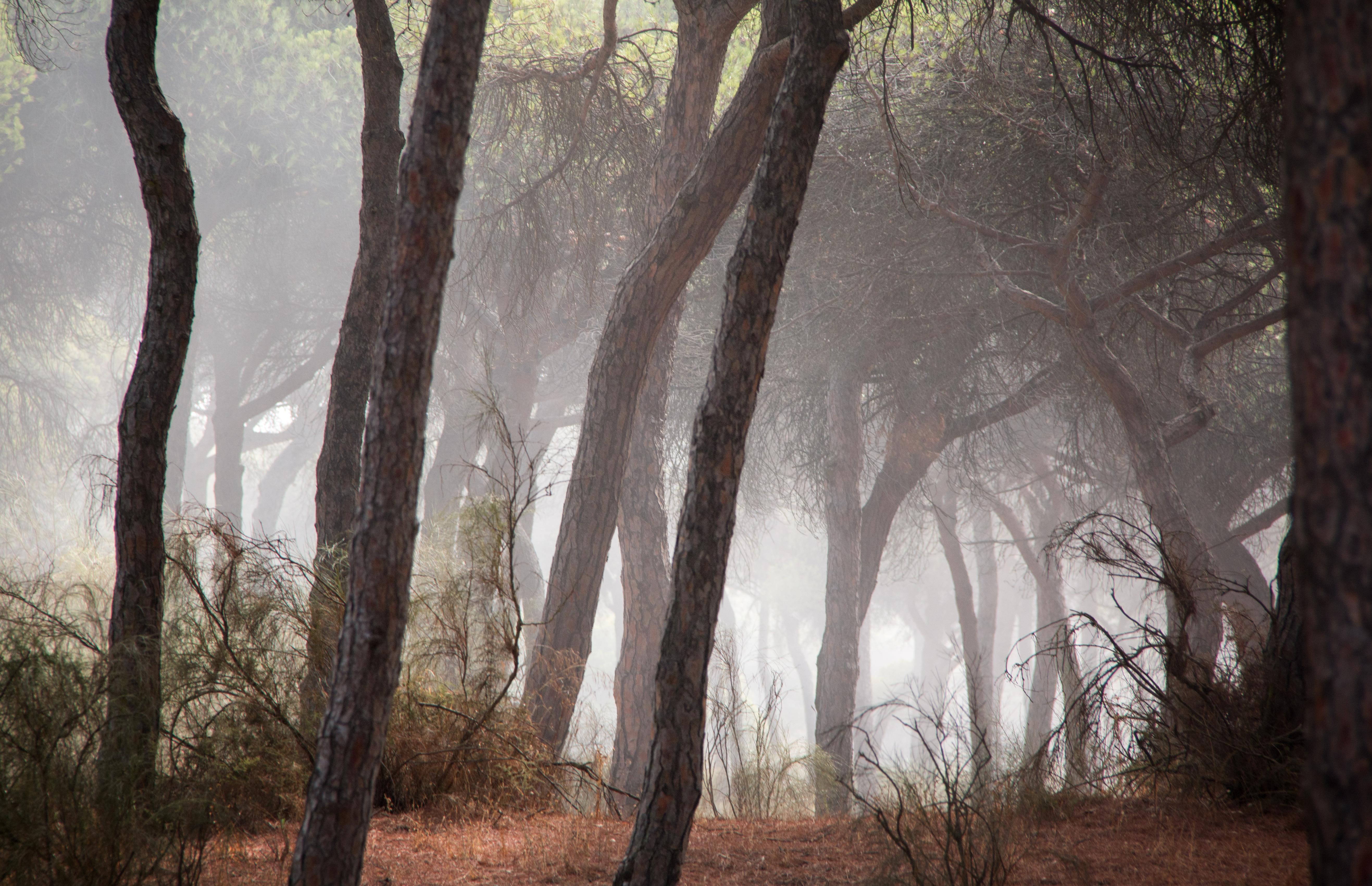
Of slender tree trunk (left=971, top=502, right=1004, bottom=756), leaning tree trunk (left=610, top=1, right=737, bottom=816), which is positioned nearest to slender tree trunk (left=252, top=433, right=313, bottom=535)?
slender tree trunk (left=971, top=502, right=1004, bottom=756)

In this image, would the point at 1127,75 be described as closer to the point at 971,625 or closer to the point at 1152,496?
the point at 1152,496

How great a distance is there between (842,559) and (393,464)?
831cm

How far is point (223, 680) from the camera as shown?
11.2ft

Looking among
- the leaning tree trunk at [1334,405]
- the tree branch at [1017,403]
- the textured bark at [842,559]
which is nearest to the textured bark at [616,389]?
the leaning tree trunk at [1334,405]

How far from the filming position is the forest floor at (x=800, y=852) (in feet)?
9.29

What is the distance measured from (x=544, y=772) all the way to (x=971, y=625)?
11.1 meters

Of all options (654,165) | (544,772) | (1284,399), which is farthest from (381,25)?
(1284,399)

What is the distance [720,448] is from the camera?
2705 mm

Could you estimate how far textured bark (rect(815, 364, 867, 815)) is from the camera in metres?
9.48

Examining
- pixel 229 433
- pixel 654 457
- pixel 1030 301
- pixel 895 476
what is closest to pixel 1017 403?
pixel 895 476

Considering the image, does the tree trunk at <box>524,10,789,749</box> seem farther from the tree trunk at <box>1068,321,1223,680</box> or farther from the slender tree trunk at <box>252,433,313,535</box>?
the slender tree trunk at <box>252,433,313,535</box>

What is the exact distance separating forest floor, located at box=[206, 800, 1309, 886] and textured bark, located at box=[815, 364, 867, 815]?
536 centimetres

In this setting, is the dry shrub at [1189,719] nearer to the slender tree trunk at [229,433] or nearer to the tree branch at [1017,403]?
the tree branch at [1017,403]

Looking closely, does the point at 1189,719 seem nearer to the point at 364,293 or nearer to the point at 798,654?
the point at 364,293
